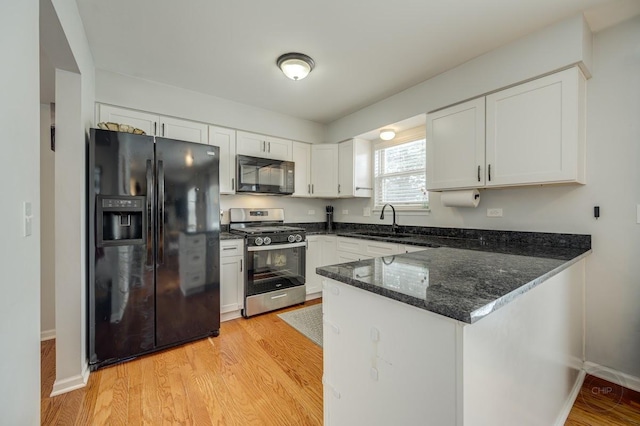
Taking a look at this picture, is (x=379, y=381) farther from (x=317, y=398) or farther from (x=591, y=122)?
(x=591, y=122)

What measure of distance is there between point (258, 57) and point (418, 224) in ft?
8.05

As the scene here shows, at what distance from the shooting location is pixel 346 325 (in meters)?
1.14

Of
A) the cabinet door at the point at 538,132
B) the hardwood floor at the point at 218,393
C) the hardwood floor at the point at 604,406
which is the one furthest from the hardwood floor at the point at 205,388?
the cabinet door at the point at 538,132

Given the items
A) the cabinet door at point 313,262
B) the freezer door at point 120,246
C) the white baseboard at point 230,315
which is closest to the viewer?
the freezer door at point 120,246

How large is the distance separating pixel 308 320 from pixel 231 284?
948 millimetres

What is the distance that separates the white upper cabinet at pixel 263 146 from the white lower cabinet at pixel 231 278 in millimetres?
1199

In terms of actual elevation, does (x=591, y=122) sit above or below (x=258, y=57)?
below

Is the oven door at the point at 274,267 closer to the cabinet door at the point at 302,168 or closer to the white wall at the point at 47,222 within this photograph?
the cabinet door at the point at 302,168

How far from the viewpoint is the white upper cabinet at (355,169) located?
369 cm

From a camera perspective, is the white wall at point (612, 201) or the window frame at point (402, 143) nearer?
the white wall at point (612, 201)
